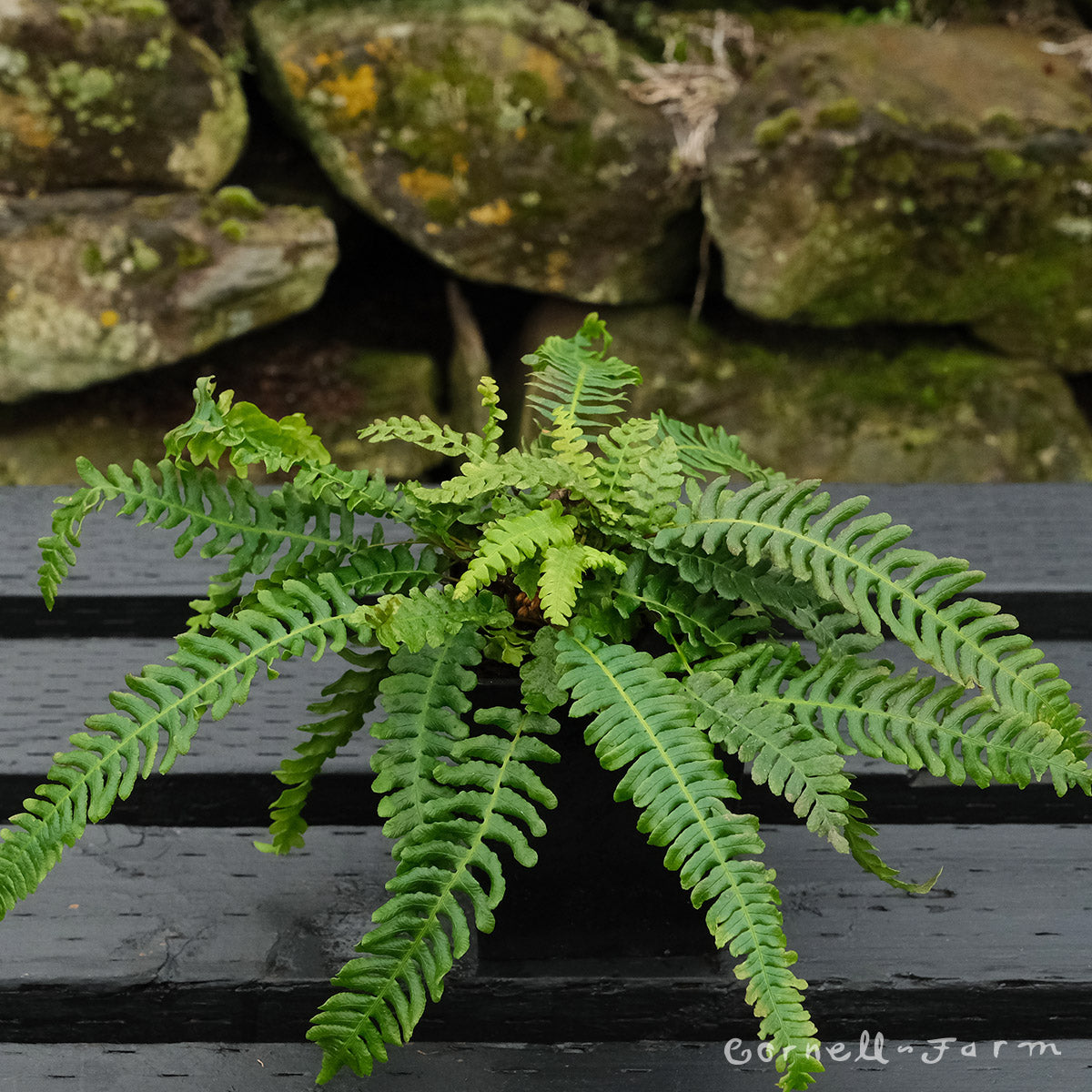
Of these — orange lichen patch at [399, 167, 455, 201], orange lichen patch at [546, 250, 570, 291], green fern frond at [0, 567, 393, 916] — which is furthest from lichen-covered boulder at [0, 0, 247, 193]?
green fern frond at [0, 567, 393, 916]

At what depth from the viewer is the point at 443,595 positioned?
625 mm

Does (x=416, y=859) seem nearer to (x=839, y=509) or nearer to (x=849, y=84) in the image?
(x=839, y=509)

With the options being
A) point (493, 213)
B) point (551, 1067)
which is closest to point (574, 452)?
point (551, 1067)

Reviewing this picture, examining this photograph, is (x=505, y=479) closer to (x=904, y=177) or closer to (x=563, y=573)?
(x=563, y=573)

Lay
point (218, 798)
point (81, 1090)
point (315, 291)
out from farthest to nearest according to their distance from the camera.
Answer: point (315, 291) → point (218, 798) → point (81, 1090)

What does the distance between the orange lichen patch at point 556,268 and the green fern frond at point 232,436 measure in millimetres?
1596

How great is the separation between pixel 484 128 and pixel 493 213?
168mm

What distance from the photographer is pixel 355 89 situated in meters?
2.04

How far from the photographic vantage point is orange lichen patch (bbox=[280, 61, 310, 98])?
6.71 feet

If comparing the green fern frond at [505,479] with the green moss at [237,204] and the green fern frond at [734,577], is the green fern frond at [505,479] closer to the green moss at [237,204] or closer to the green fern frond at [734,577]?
the green fern frond at [734,577]

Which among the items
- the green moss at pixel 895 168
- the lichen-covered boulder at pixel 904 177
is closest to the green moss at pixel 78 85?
the lichen-covered boulder at pixel 904 177

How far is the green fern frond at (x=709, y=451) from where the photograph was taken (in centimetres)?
80

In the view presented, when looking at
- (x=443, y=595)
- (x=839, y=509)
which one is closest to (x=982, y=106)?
(x=839, y=509)

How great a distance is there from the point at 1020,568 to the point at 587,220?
4.45 feet
